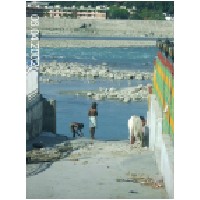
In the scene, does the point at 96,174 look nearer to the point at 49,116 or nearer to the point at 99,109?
the point at 49,116

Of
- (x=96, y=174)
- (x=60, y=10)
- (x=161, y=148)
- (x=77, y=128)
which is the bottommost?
(x=77, y=128)

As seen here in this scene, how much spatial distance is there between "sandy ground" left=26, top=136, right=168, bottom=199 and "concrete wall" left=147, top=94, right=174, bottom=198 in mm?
113

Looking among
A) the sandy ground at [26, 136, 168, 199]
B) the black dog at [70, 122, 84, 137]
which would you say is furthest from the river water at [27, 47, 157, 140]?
the sandy ground at [26, 136, 168, 199]

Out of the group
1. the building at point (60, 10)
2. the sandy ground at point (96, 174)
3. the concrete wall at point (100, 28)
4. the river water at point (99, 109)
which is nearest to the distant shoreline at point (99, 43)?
the concrete wall at point (100, 28)

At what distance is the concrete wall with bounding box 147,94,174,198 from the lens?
23.5 feet

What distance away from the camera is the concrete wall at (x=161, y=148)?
7.15m

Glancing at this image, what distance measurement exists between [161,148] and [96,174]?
2.16 feet

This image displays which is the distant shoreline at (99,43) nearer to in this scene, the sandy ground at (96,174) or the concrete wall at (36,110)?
the concrete wall at (36,110)

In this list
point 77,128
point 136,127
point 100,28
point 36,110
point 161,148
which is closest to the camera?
point 161,148

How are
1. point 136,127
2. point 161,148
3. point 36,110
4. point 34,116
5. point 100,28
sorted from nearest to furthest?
point 161,148
point 136,127
point 34,116
point 36,110
point 100,28

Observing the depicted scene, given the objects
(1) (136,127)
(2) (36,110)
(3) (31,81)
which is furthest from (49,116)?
(1) (136,127)

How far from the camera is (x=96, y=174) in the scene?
8.97m
